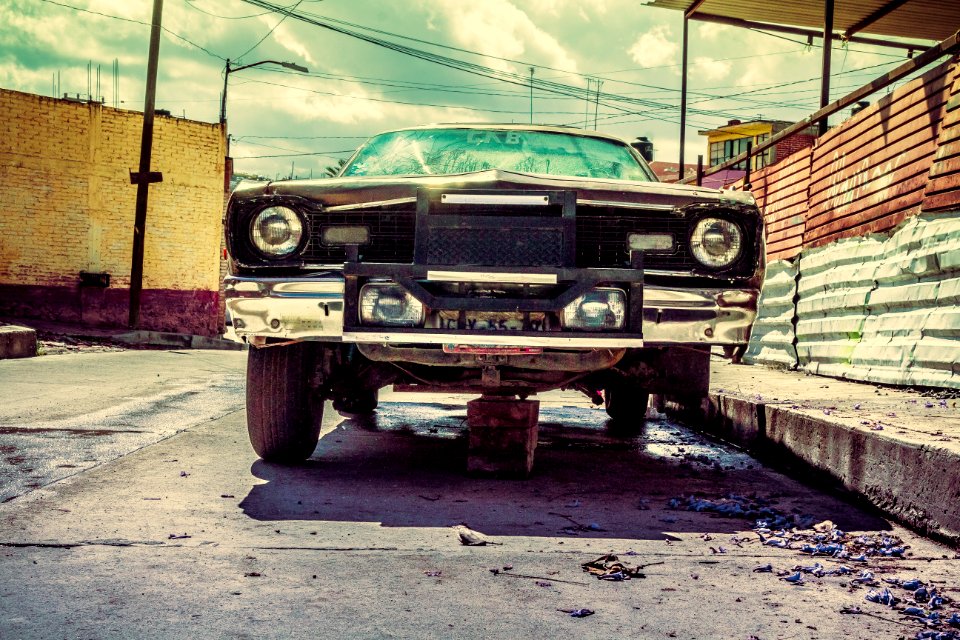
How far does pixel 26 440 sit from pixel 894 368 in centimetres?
599

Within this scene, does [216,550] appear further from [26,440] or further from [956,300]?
[956,300]

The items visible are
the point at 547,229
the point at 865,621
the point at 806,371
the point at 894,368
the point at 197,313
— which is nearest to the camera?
the point at 865,621

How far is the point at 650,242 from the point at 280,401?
1.84m

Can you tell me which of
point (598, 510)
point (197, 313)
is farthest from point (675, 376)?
point (197, 313)

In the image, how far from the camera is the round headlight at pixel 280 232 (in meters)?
4.35

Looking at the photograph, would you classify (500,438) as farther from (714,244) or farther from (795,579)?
(795,579)

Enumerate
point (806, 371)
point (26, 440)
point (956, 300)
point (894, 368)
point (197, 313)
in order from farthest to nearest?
1. point (197, 313)
2. point (806, 371)
3. point (894, 368)
4. point (956, 300)
5. point (26, 440)

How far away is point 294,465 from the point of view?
4.99 m

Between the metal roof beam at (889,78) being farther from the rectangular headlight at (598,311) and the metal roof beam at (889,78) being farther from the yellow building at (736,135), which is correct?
the yellow building at (736,135)

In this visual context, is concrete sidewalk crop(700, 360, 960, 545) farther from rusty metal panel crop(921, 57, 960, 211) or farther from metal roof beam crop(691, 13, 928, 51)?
metal roof beam crop(691, 13, 928, 51)

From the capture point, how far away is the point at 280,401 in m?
4.68

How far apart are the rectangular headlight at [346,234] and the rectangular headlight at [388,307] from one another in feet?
1.35

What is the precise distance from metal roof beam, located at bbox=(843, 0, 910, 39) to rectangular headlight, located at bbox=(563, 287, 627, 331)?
8231 millimetres

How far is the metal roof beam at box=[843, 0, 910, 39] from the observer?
1059 centimetres
